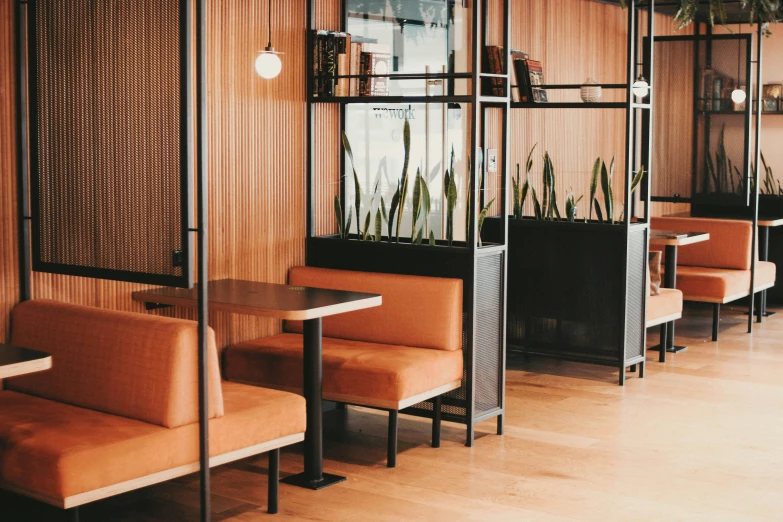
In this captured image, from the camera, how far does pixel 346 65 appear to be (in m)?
5.52

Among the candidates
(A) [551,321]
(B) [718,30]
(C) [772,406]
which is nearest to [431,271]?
(A) [551,321]

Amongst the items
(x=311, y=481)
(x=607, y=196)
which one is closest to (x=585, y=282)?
(x=607, y=196)

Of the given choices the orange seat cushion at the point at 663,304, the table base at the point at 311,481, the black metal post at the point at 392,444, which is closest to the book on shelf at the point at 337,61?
the black metal post at the point at 392,444

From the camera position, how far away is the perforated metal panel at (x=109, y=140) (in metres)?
3.60

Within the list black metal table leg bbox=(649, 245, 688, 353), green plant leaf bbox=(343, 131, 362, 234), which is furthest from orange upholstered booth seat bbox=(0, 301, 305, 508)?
black metal table leg bbox=(649, 245, 688, 353)

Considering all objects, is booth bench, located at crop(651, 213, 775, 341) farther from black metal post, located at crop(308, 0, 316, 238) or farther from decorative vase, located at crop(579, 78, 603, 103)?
black metal post, located at crop(308, 0, 316, 238)

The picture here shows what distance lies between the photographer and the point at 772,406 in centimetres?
575

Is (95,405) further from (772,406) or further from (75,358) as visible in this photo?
(772,406)

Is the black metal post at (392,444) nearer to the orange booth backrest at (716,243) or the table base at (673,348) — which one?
the table base at (673,348)

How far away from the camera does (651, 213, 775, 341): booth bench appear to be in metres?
7.73

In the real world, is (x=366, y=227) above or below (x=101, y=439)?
above

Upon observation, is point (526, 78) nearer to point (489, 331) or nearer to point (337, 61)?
point (337, 61)

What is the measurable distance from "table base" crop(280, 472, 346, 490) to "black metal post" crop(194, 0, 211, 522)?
2.50ft

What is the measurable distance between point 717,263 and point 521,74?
2799 mm
